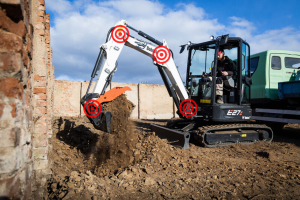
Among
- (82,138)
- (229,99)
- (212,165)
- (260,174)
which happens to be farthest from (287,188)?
(82,138)

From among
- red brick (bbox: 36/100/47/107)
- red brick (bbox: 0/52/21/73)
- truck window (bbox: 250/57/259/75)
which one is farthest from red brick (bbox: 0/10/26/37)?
truck window (bbox: 250/57/259/75)

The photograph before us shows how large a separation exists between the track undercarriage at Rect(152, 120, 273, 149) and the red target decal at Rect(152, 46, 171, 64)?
2.07m

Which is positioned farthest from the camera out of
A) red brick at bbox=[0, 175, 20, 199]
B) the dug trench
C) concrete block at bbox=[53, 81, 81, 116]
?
concrete block at bbox=[53, 81, 81, 116]

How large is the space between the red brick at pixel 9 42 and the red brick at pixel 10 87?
194 mm

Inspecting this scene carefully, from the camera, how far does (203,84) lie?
20.7 ft

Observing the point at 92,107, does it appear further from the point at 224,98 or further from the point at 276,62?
the point at 276,62

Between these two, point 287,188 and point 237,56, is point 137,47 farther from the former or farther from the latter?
point 287,188

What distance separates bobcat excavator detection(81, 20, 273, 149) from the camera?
5.15 m

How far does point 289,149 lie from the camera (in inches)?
236

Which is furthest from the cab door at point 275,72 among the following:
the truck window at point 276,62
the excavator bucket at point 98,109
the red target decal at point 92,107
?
the red target decal at point 92,107

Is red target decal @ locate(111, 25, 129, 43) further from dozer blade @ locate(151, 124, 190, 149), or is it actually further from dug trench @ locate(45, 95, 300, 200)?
dozer blade @ locate(151, 124, 190, 149)

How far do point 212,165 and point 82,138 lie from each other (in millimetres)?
4120

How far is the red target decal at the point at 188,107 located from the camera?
6.33 meters

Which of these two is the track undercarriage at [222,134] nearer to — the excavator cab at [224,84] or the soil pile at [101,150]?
the excavator cab at [224,84]
